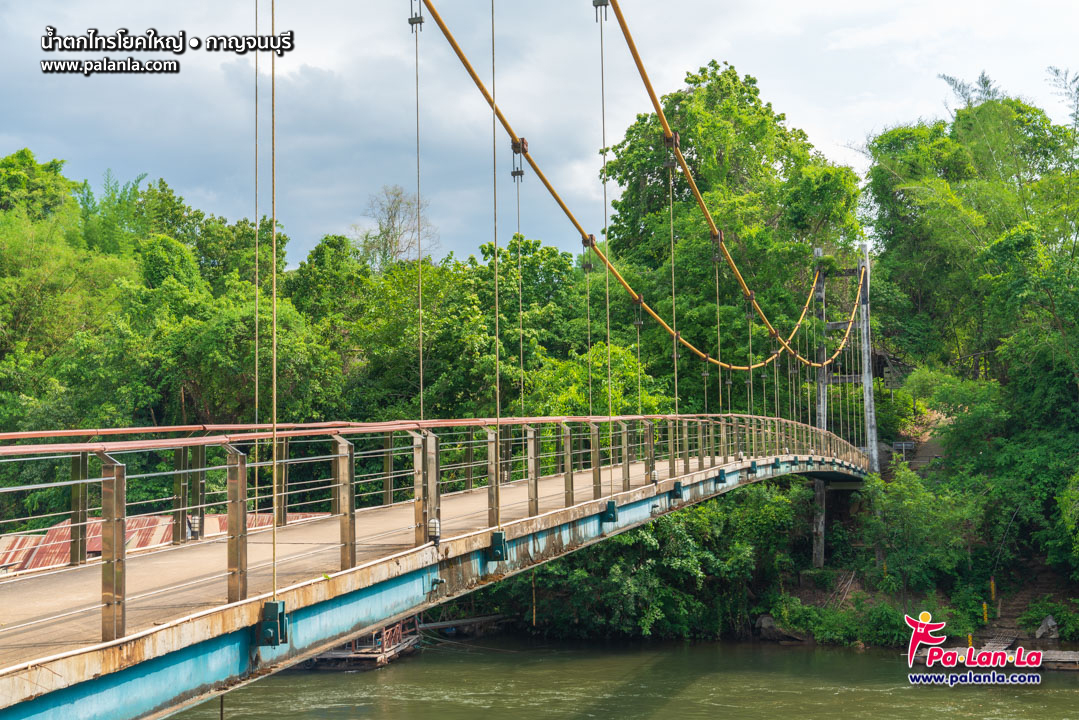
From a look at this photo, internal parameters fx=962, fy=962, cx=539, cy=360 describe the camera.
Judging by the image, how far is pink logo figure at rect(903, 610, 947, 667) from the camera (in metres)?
19.8

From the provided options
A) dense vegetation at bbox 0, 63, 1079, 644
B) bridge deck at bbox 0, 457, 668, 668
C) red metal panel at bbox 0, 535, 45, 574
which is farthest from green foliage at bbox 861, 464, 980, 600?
red metal panel at bbox 0, 535, 45, 574

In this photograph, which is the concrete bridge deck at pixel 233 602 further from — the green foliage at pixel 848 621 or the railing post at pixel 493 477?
the green foliage at pixel 848 621

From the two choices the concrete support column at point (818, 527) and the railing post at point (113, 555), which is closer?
the railing post at point (113, 555)

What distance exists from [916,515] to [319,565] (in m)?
18.8

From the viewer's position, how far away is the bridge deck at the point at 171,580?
368cm

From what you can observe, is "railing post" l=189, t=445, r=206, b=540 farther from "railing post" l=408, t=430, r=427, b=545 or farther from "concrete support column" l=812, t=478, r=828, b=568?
"concrete support column" l=812, t=478, r=828, b=568

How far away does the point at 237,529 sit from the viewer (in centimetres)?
420

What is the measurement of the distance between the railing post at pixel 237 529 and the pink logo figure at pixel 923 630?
1830 centimetres

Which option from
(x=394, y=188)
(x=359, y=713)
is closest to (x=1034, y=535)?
(x=359, y=713)

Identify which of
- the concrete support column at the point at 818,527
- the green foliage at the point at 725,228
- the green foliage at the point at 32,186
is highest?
the green foliage at the point at 32,186

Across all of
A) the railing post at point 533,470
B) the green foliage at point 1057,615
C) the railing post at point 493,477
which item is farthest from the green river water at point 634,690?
the railing post at point 493,477

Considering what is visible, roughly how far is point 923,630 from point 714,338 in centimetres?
936

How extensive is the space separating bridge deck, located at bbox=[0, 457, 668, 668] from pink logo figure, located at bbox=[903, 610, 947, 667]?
15.1 meters

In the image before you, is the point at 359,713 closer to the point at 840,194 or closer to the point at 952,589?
the point at 952,589
